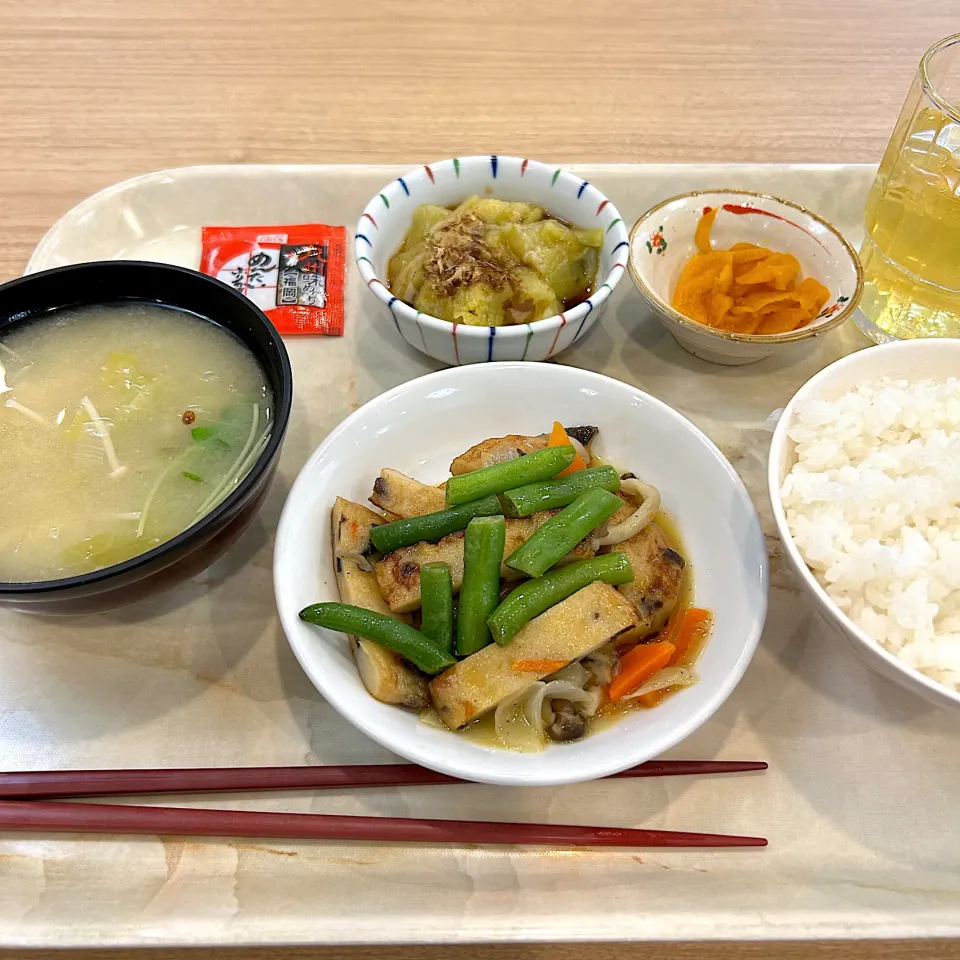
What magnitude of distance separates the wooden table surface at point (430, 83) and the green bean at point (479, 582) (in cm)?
197

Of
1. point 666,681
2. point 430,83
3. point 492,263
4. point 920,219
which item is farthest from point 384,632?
point 430,83

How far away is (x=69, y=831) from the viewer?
58.9 inches

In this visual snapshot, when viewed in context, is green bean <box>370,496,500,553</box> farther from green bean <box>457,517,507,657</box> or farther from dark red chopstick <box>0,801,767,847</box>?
dark red chopstick <box>0,801,767,847</box>

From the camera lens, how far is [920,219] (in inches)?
80.3

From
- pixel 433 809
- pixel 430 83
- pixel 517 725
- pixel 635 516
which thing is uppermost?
pixel 430 83

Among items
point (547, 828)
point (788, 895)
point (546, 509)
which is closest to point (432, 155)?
point (546, 509)

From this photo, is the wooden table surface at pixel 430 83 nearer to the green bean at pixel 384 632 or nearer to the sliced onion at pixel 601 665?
the green bean at pixel 384 632

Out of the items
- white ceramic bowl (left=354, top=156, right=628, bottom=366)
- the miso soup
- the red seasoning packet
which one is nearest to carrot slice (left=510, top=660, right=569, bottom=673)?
the miso soup

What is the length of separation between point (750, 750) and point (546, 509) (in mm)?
695

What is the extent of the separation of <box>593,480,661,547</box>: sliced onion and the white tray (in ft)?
1.24

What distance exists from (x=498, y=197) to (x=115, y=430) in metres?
1.39

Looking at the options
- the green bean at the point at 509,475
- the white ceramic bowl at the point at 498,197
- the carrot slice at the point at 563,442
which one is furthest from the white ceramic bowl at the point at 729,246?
the green bean at the point at 509,475

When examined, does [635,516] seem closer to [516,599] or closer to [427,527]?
[516,599]

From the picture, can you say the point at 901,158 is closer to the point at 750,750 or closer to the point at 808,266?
the point at 808,266
